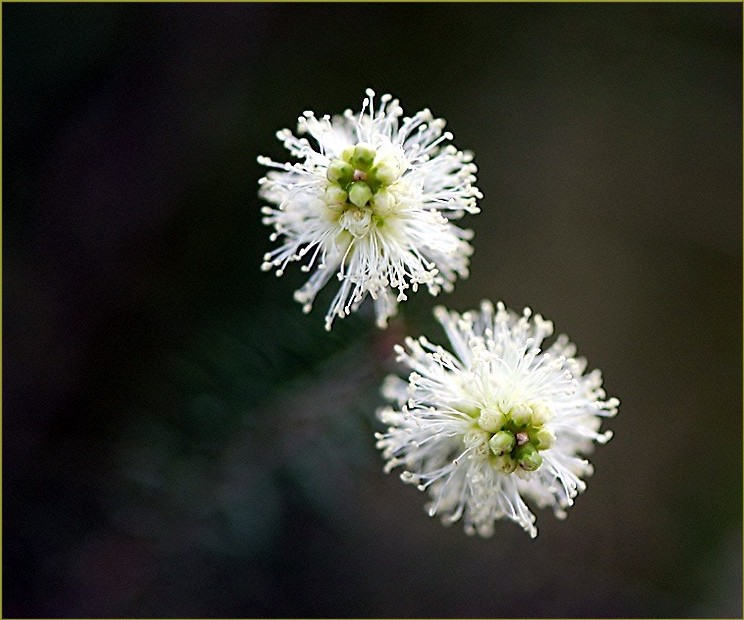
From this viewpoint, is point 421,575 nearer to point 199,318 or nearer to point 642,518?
point 642,518

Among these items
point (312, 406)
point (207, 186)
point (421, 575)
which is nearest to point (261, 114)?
point (207, 186)

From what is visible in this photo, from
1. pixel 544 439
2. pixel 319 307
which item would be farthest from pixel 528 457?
pixel 319 307

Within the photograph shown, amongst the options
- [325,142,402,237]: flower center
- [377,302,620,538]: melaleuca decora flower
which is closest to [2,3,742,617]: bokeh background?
[377,302,620,538]: melaleuca decora flower

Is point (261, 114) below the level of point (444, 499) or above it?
above

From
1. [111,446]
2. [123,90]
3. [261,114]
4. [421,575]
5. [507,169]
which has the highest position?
[507,169]

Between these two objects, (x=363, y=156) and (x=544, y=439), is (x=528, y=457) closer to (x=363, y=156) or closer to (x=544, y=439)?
(x=544, y=439)

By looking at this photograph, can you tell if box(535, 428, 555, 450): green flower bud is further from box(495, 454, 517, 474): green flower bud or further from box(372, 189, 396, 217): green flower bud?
box(372, 189, 396, 217): green flower bud
